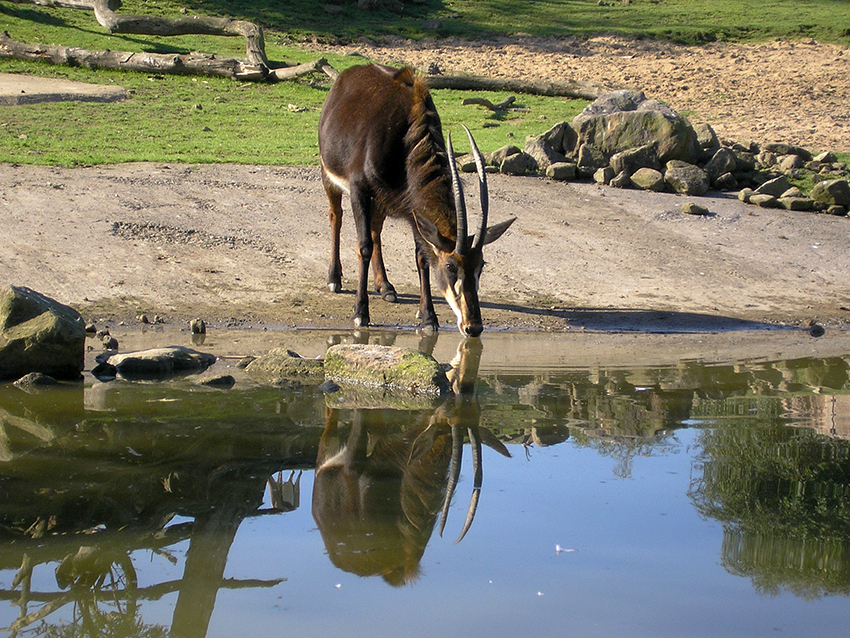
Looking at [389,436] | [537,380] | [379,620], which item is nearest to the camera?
[379,620]

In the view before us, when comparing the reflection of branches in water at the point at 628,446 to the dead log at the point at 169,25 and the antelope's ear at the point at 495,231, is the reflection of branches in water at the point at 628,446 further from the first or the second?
the dead log at the point at 169,25

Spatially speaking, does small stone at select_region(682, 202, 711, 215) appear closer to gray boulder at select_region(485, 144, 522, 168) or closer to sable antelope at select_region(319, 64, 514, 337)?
A: gray boulder at select_region(485, 144, 522, 168)

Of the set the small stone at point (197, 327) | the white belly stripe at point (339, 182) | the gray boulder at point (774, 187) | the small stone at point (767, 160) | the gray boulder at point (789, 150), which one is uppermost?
the white belly stripe at point (339, 182)

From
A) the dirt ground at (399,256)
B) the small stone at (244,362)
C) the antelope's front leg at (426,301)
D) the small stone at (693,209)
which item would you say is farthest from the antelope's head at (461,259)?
the small stone at (693,209)

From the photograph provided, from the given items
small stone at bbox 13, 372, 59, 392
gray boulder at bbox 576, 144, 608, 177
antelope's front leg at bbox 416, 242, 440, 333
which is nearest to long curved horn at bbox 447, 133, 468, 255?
antelope's front leg at bbox 416, 242, 440, 333

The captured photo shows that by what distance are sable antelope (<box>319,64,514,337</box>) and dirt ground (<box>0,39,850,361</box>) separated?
606 mm

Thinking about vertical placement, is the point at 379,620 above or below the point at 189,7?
below

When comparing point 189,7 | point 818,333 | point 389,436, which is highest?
point 189,7

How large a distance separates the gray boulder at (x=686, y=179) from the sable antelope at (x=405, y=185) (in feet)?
16.8

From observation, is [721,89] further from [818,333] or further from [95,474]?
[95,474]

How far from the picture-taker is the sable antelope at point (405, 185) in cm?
719

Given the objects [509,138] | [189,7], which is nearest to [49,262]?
[509,138]

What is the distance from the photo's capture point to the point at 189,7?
79.9 ft

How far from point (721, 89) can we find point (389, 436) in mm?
17987
